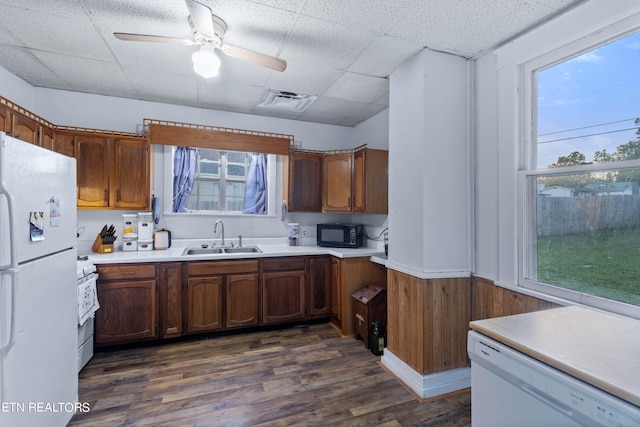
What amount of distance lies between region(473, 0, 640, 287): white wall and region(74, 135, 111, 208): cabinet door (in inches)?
137

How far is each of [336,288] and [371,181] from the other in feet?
4.29

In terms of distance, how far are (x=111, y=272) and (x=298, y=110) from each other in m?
2.63

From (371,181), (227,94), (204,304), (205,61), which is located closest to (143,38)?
(205,61)

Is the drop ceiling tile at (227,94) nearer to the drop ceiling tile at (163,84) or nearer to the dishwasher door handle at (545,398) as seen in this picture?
the drop ceiling tile at (163,84)

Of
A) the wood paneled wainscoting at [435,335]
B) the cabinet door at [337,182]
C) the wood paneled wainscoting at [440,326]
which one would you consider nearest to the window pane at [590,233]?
the wood paneled wainscoting at [440,326]

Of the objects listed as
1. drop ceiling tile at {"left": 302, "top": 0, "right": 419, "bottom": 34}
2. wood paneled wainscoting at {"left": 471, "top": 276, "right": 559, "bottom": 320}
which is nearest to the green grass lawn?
wood paneled wainscoting at {"left": 471, "top": 276, "right": 559, "bottom": 320}

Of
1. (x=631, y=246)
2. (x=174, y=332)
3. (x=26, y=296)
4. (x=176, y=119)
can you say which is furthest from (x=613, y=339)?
(x=176, y=119)

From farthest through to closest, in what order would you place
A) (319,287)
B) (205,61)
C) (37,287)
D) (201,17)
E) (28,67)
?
(319,287) < (28,67) < (205,61) < (201,17) < (37,287)

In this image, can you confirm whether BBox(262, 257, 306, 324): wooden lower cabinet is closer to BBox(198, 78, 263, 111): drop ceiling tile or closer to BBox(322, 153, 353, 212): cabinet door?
BBox(322, 153, 353, 212): cabinet door

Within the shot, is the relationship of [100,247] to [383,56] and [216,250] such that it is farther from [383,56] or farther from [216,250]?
[383,56]

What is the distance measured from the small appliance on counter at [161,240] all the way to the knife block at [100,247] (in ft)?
1.33

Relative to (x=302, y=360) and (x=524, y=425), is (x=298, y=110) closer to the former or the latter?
(x=302, y=360)

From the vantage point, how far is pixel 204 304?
9.62ft

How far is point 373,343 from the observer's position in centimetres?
271
